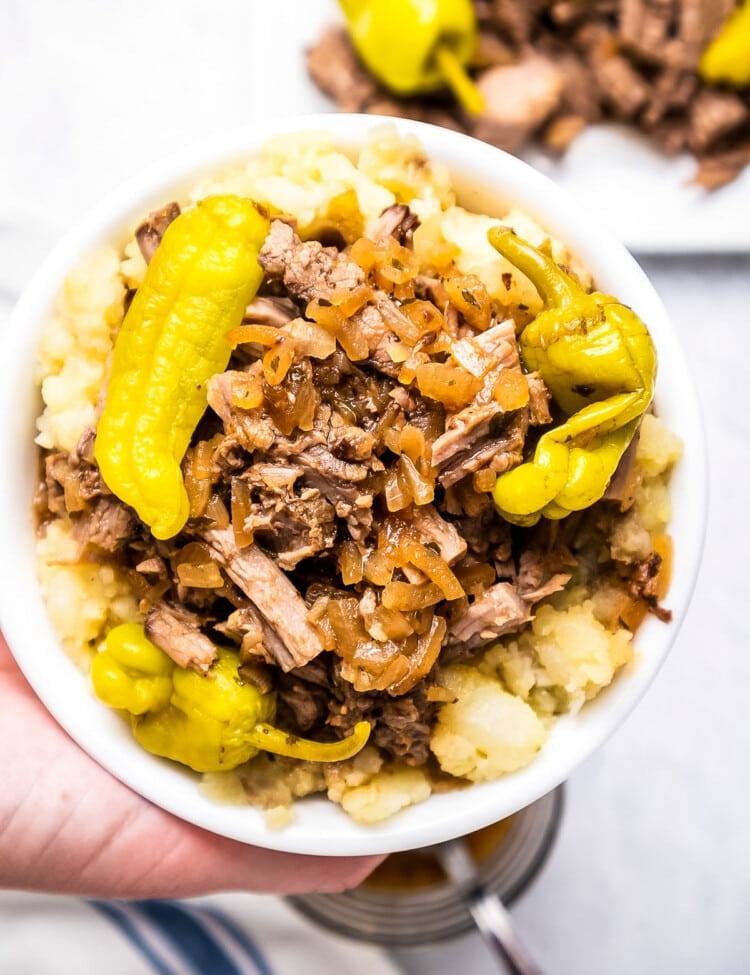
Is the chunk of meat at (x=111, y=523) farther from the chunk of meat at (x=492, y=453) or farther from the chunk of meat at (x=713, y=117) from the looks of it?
the chunk of meat at (x=713, y=117)

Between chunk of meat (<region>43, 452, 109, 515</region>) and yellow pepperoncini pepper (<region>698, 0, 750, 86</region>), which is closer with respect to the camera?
chunk of meat (<region>43, 452, 109, 515</region>)

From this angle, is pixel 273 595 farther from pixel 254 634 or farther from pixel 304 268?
pixel 304 268

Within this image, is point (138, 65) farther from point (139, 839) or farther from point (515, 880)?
point (515, 880)

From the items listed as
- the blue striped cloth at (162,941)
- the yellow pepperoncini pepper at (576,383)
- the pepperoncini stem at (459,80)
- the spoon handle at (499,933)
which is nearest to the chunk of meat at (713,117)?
the pepperoncini stem at (459,80)

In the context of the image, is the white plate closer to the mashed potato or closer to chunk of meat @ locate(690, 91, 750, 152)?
chunk of meat @ locate(690, 91, 750, 152)

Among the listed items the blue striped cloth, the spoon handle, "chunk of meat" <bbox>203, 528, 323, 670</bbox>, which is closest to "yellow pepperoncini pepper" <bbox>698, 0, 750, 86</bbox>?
"chunk of meat" <bbox>203, 528, 323, 670</bbox>
